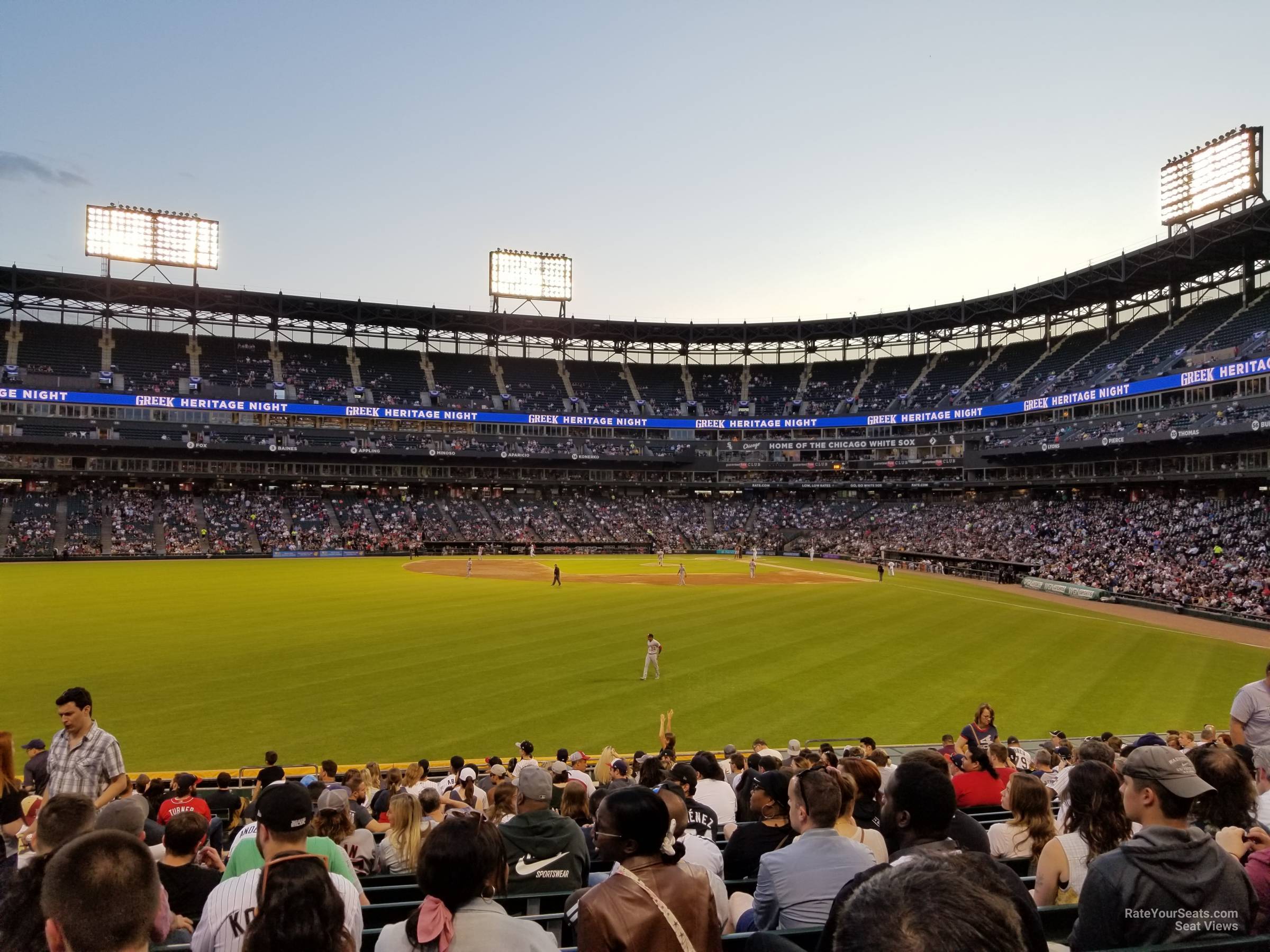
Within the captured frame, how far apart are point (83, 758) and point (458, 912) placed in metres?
7.08

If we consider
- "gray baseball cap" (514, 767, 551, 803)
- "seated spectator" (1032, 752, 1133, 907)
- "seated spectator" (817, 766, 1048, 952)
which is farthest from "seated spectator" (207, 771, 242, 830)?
"seated spectator" (1032, 752, 1133, 907)

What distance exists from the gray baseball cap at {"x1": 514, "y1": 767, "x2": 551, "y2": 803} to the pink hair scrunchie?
7.21ft

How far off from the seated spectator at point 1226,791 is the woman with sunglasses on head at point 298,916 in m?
5.25

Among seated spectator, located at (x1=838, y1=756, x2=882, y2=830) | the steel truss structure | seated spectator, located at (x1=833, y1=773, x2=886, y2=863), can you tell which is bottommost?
seated spectator, located at (x1=838, y1=756, x2=882, y2=830)

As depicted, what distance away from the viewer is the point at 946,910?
1.57m

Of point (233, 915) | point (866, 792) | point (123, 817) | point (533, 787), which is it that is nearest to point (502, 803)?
point (533, 787)

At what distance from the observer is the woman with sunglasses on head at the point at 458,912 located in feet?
10.4

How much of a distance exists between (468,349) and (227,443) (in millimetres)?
33505

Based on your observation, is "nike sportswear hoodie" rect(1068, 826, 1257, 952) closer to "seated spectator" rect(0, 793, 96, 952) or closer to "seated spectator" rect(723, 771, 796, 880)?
"seated spectator" rect(723, 771, 796, 880)

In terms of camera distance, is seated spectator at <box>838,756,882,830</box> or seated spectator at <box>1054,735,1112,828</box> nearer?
seated spectator at <box>838,756,882,830</box>

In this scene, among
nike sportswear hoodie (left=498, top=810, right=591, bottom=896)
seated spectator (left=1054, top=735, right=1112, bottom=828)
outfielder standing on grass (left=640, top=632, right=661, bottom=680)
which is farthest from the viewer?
outfielder standing on grass (left=640, top=632, right=661, bottom=680)

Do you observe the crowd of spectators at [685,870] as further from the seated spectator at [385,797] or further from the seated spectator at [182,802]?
the seated spectator at [385,797]

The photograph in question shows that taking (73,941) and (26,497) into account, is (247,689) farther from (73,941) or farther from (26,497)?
(26,497)

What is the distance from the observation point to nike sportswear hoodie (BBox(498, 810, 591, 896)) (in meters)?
5.38
